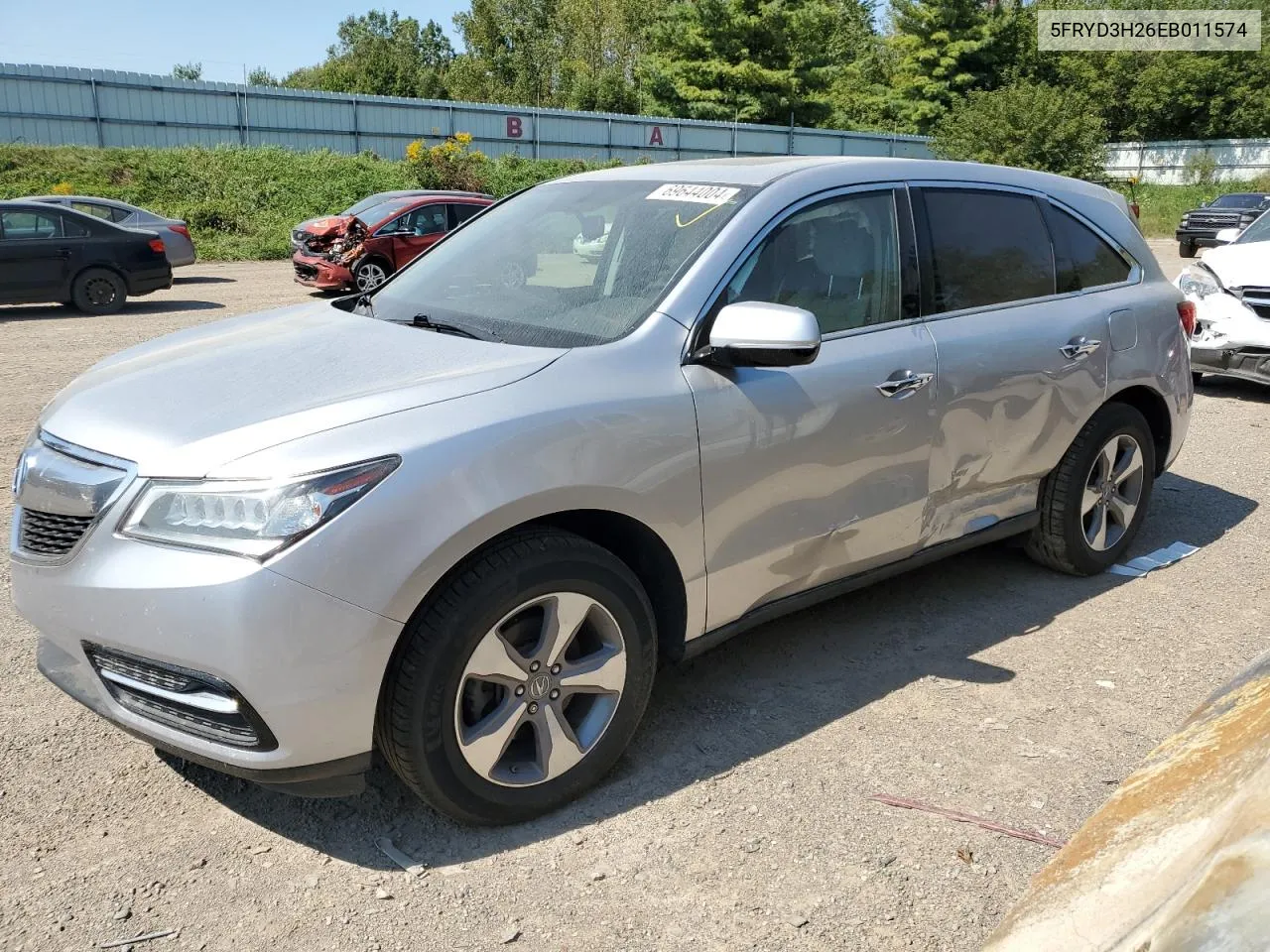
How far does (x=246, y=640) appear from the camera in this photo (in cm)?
245

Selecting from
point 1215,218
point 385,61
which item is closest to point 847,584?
point 1215,218

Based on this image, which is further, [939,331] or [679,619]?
[939,331]

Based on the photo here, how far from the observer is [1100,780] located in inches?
128

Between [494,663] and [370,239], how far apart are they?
1440 centimetres

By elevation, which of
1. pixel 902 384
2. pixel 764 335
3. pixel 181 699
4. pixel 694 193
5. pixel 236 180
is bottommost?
pixel 181 699

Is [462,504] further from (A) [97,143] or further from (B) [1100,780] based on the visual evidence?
(A) [97,143]

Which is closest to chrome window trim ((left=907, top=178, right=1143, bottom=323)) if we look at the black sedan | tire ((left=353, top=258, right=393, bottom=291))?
tire ((left=353, top=258, right=393, bottom=291))

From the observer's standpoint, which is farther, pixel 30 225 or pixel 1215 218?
pixel 1215 218

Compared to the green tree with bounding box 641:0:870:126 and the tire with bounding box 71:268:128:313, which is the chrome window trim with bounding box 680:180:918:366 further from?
the green tree with bounding box 641:0:870:126

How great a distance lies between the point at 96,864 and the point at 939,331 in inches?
122

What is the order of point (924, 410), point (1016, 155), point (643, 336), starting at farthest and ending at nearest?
point (1016, 155) → point (924, 410) → point (643, 336)

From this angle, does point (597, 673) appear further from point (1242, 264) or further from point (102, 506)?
point (1242, 264)

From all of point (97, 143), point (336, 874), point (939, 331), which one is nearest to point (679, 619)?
point (336, 874)

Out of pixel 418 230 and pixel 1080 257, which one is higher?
pixel 1080 257
